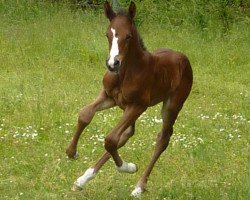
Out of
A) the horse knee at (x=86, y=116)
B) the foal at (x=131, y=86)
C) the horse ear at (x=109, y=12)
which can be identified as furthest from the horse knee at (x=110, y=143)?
the horse ear at (x=109, y=12)

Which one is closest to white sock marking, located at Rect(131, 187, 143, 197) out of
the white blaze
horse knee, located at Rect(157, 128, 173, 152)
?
horse knee, located at Rect(157, 128, 173, 152)

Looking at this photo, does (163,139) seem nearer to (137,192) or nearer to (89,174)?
(137,192)

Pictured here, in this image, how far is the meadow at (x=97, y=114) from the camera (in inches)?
279

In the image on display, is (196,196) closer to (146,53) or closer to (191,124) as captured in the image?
(146,53)

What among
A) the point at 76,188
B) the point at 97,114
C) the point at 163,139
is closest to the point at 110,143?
the point at 76,188

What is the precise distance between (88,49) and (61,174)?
6347mm

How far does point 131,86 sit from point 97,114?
3.58m

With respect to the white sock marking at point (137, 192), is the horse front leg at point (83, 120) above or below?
above

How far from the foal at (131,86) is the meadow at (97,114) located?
0.50 meters

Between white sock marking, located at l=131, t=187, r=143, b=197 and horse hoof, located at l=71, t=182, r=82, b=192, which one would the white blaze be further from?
white sock marking, located at l=131, t=187, r=143, b=197

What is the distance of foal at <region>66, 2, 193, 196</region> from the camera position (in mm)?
5961

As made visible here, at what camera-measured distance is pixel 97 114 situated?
32.1ft

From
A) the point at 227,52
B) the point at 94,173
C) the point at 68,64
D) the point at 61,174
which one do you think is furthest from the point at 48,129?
the point at 227,52

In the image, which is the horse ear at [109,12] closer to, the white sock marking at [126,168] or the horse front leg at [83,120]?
the horse front leg at [83,120]
